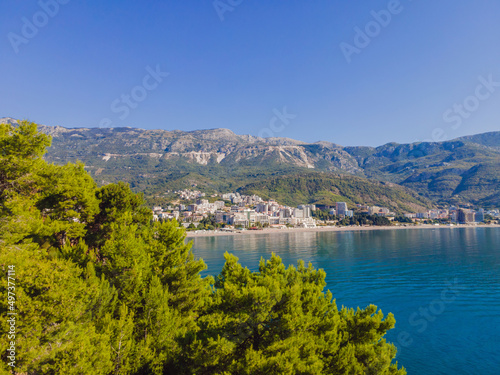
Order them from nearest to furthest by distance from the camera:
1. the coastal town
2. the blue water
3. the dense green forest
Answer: the dense green forest < the blue water < the coastal town

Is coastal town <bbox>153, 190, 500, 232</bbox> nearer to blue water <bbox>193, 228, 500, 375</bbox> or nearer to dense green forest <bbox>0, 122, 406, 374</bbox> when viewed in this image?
blue water <bbox>193, 228, 500, 375</bbox>

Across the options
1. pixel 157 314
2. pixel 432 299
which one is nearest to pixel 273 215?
pixel 432 299

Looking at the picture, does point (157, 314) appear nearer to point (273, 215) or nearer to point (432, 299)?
point (432, 299)

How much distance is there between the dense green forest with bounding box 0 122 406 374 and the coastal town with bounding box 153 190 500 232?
102208mm

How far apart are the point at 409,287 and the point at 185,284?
2566 cm

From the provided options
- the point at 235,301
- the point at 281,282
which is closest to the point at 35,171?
the point at 235,301

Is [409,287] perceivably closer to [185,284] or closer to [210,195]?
[185,284]

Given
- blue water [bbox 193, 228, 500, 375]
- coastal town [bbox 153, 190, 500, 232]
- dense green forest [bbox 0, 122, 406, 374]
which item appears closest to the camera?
dense green forest [bbox 0, 122, 406, 374]

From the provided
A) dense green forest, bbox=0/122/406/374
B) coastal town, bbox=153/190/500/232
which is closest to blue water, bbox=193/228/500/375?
dense green forest, bbox=0/122/406/374

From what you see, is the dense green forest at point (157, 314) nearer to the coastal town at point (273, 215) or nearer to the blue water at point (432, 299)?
the blue water at point (432, 299)

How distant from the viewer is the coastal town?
418ft

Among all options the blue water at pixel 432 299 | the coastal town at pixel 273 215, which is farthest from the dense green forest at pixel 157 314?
the coastal town at pixel 273 215

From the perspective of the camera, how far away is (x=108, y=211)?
747 inches

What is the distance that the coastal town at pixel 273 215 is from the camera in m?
127
